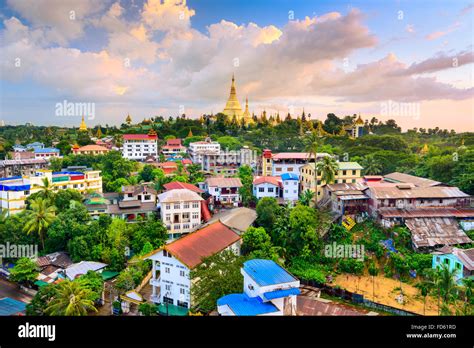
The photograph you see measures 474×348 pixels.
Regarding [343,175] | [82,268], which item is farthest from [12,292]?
[343,175]

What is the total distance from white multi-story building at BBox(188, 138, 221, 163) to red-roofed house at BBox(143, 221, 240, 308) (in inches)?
375

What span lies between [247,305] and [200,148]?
13.6 m

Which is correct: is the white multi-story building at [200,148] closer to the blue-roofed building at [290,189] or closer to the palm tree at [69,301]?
the blue-roofed building at [290,189]

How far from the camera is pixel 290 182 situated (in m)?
11.3

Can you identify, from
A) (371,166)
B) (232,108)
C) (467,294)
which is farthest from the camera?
(232,108)

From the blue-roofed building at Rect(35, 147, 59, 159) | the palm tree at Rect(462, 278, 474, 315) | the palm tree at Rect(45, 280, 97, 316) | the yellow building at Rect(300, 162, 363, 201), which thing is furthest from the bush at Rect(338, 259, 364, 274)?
the blue-roofed building at Rect(35, 147, 59, 159)

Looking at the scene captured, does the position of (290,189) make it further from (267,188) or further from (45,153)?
(45,153)

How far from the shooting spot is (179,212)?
9.40m

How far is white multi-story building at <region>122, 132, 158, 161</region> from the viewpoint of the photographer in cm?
1810

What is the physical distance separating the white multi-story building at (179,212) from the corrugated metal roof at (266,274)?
4.62m

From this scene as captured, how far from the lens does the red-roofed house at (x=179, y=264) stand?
6309 mm

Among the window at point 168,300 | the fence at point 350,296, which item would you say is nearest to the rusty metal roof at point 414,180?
the fence at point 350,296

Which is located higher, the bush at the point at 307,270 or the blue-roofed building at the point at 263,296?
the blue-roofed building at the point at 263,296
